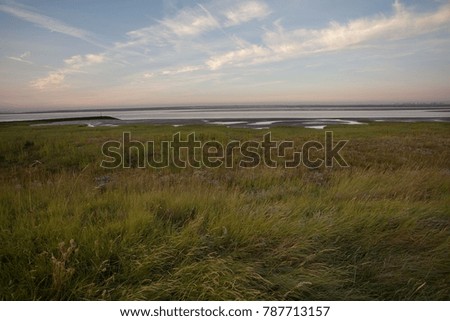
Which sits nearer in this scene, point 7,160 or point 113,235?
point 113,235

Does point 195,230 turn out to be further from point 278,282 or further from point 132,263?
point 278,282

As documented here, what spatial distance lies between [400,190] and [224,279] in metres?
3.94

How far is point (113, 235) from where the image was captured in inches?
97.7

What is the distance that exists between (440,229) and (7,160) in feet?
39.5

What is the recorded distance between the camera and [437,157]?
9195 mm
